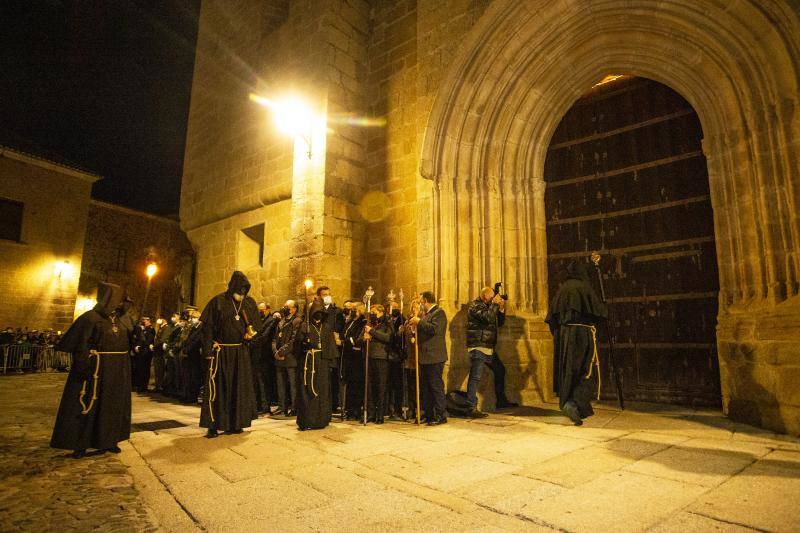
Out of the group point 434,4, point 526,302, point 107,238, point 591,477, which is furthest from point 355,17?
point 107,238

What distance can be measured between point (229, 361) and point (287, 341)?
981 millimetres

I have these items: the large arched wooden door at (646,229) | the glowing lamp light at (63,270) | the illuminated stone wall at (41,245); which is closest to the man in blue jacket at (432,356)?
the large arched wooden door at (646,229)

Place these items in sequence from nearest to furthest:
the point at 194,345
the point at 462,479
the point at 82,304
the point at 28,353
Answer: the point at 462,479 → the point at 194,345 → the point at 28,353 → the point at 82,304

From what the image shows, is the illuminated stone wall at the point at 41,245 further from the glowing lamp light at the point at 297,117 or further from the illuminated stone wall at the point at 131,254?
the glowing lamp light at the point at 297,117

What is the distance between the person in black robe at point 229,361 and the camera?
4.53 meters

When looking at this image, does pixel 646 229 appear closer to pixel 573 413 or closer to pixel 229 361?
pixel 573 413

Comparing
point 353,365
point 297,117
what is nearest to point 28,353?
point 297,117

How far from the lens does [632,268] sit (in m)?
5.79

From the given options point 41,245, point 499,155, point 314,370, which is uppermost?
point 41,245

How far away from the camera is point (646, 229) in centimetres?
572

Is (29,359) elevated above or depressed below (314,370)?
below

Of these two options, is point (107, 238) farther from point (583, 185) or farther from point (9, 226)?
point (583, 185)

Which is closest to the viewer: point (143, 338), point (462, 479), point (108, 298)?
point (462, 479)

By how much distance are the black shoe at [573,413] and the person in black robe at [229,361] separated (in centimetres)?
333
